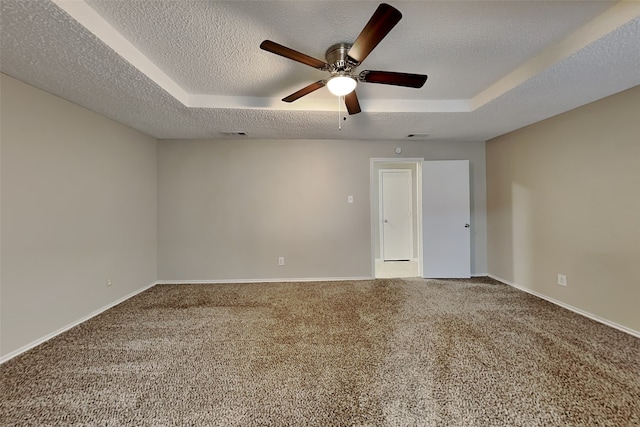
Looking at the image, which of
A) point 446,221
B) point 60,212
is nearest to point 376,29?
point 60,212

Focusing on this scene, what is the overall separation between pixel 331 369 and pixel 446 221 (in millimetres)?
3087

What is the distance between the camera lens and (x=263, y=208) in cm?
394

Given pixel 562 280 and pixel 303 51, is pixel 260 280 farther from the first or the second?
pixel 562 280

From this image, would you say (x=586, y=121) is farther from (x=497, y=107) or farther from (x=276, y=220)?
(x=276, y=220)

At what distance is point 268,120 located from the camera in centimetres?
303

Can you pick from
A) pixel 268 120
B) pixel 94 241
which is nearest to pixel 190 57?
pixel 268 120

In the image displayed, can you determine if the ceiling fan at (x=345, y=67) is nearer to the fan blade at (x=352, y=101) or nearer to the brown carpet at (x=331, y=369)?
the fan blade at (x=352, y=101)

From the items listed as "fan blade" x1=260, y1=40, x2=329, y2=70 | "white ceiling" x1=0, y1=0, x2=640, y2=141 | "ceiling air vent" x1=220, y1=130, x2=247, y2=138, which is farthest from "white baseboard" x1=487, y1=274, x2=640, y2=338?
"ceiling air vent" x1=220, y1=130, x2=247, y2=138

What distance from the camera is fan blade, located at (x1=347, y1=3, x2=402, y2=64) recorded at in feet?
3.99

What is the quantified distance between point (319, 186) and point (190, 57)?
2.36 m

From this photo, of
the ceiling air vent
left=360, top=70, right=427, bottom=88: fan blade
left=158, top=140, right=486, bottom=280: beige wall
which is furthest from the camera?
left=158, top=140, right=486, bottom=280: beige wall

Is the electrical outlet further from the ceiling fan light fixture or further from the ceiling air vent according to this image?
the ceiling air vent

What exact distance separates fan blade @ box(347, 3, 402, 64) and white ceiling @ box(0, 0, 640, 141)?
0.22 m

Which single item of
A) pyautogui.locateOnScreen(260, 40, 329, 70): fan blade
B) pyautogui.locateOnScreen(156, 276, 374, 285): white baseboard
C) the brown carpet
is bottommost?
the brown carpet
